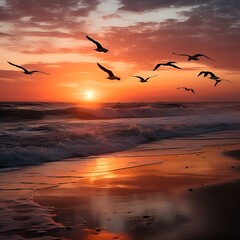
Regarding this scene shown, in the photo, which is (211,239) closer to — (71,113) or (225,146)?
(225,146)

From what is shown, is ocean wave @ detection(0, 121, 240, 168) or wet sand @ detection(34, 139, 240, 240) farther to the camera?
ocean wave @ detection(0, 121, 240, 168)

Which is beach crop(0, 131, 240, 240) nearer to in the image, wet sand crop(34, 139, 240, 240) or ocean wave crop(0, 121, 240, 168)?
wet sand crop(34, 139, 240, 240)

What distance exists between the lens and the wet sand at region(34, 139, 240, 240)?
7148 millimetres

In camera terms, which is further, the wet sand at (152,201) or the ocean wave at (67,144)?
the ocean wave at (67,144)

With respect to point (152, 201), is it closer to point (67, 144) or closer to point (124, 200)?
point (124, 200)

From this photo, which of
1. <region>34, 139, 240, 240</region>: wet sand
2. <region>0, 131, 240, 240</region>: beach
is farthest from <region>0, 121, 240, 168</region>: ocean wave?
<region>34, 139, 240, 240</region>: wet sand

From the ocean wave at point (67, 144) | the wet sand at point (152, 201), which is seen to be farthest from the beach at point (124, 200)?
the ocean wave at point (67, 144)

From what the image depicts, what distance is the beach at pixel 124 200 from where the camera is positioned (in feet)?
23.6

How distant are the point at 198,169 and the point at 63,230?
6.82 meters

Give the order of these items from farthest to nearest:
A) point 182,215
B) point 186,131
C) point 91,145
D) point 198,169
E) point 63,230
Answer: point 186,131 < point 91,145 < point 198,169 < point 182,215 < point 63,230

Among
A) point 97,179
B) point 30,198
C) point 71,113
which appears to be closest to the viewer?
point 30,198

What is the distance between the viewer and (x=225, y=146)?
779 inches

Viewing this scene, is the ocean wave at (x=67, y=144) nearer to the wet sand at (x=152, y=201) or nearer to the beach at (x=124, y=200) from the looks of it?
the beach at (x=124, y=200)

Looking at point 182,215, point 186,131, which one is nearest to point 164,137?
point 186,131
